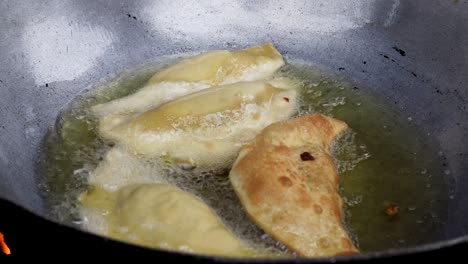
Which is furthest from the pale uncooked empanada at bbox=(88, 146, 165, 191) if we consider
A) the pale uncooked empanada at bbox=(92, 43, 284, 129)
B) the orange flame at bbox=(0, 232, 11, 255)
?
the orange flame at bbox=(0, 232, 11, 255)

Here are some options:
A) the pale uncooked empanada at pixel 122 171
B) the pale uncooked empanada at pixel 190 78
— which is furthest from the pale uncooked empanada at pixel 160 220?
the pale uncooked empanada at pixel 190 78

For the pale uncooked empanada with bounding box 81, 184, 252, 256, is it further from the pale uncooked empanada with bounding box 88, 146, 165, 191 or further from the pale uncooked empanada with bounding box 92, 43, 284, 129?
the pale uncooked empanada with bounding box 92, 43, 284, 129

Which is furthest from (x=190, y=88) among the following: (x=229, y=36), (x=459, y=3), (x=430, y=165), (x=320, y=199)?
(x=459, y=3)

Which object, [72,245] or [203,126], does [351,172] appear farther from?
[72,245]

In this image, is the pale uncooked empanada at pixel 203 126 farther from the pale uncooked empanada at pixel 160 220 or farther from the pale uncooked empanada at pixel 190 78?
the pale uncooked empanada at pixel 160 220

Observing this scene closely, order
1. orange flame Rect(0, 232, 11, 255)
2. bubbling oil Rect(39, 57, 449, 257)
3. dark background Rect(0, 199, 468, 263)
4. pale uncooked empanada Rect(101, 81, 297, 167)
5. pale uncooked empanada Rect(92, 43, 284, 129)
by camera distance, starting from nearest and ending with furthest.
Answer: dark background Rect(0, 199, 468, 263) → orange flame Rect(0, 232, 11, 255) → bubbling oil Rect(39, 57, 449, 257) → pale uncooked empanada Rect(101, 81, 297, 167) → pale uncooked empanada Rect(92, 43, 284, 129)

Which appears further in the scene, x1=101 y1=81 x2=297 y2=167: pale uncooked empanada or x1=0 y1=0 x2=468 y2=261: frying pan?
x1=0 y1=0 x2=468 y2=261: frying pan

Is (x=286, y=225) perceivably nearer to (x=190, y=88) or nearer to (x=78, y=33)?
(x=190, y=88)

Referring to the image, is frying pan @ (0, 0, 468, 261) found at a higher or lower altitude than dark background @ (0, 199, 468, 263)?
lower
